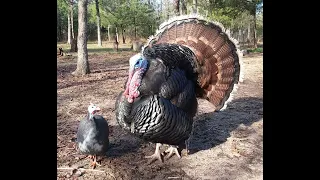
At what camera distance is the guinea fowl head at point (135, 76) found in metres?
2.76

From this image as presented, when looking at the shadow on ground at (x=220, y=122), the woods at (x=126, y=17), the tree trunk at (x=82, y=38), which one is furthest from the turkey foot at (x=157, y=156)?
the woods at (x=126, y=17)

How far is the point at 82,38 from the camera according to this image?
27.0ft

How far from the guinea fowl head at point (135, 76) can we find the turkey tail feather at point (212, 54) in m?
0.71

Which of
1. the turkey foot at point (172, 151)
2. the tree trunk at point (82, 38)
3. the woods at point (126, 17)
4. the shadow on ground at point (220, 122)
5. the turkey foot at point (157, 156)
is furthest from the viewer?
the woods at point (126, 17)

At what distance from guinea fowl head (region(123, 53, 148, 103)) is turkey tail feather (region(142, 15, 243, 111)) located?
71cm

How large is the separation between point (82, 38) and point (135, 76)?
593 centimetres

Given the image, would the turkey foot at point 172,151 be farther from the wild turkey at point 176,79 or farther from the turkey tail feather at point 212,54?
the turkey tail feather at point 212,54

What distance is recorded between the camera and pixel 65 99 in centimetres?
566

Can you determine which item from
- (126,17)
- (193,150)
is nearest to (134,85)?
(193,150)
